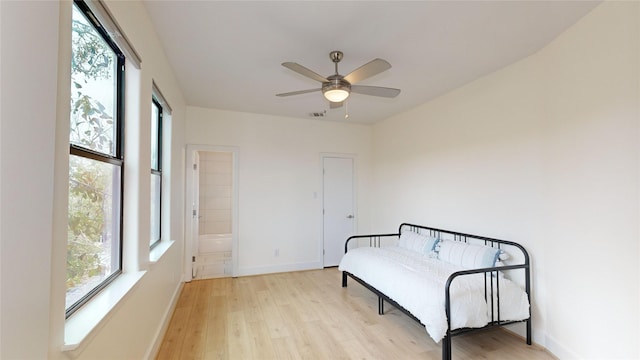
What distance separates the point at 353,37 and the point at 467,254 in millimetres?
2426

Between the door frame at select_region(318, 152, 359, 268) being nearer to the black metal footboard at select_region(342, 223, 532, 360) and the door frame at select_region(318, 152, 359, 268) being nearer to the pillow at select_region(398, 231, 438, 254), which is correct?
the pillow at select_region(398, 231, 438, 254)

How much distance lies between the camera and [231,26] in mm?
2197

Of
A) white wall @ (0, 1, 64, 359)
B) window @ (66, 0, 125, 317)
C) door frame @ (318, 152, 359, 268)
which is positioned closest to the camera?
white wall @ (0, 1, 64, 359)

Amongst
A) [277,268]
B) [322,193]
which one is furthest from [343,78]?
[277,268]

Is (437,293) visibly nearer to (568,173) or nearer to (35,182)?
(568,173)

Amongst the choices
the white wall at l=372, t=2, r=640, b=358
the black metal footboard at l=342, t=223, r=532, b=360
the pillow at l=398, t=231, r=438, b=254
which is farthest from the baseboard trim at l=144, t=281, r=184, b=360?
the white wall at l=372, t=2, r=640, b=358

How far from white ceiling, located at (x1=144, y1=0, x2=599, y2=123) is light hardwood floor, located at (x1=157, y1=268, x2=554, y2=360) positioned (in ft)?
8.61

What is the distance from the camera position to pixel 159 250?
2637 mm

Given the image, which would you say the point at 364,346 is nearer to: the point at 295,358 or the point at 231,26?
the point at 295,358

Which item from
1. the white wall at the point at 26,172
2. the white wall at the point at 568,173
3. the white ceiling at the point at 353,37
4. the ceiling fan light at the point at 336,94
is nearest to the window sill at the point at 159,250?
the white wall at the point at 26,172

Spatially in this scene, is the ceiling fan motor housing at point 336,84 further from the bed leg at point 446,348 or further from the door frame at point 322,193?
the door frame at point 322,193

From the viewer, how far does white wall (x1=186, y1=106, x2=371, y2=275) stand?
4.53 meters

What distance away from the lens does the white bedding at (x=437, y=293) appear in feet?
7.32

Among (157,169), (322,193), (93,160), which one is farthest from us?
(322,193)
